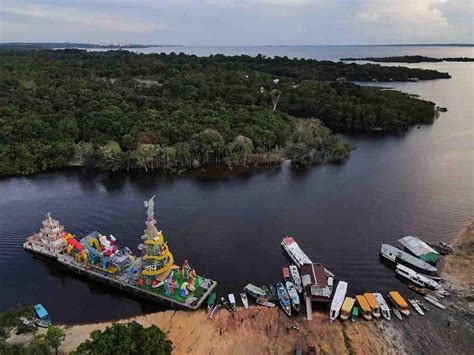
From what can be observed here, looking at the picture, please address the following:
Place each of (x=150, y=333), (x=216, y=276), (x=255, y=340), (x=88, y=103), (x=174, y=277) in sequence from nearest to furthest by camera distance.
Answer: (x=150, y=333) → (x=255, y=340) → (x=174, y=277) → (x=216, y=276) → (x=88, y=103)

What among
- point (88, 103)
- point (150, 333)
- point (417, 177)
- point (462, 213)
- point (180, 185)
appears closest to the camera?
→ point (150, 333)

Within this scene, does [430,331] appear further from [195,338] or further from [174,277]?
[174,277]

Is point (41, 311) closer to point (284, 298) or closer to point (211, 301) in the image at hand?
point (211, 301)

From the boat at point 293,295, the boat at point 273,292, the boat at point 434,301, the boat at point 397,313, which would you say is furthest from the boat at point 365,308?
the boat at point 273,292

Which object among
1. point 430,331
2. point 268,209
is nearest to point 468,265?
point 430,331

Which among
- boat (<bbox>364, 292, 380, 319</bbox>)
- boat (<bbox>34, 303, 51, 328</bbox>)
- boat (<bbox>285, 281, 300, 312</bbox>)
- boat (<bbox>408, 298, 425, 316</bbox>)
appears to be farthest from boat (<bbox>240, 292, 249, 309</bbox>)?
boat (<bbox>34, 303, 51, 328</bbox>)

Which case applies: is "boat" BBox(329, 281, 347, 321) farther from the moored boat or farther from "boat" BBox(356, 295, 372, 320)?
"boat" BBox(356, 295, 372, 320)

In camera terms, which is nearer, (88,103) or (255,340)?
(255,340)
